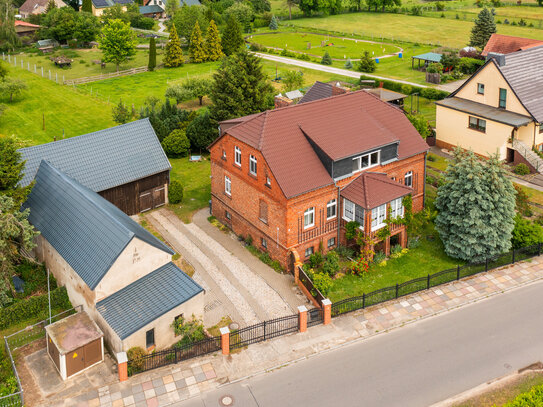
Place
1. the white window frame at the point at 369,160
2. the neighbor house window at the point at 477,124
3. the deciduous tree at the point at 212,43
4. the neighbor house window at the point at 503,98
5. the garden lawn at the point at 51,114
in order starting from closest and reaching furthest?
the white window frame at the point at 369,160
the neighbor house window at the point at 503,98
the neighbor house window at the point at 477,124
the garden lawn at the point at 51,114
the deciduous tree at the point at 212,43

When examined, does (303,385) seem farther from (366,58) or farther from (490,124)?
(366,58)

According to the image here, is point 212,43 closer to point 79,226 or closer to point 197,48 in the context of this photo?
point 197,48

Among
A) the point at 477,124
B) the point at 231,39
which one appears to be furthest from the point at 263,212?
the point at 231,39

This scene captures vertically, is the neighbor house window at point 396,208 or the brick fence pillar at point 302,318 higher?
the neighbor house window at point 396,208

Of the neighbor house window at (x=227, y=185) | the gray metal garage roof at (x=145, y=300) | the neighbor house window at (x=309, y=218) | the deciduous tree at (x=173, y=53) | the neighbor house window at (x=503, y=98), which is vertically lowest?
the gray metal garage roof at (x=145, y=300)

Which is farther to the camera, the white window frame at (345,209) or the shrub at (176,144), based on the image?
the shrub at (176,144)

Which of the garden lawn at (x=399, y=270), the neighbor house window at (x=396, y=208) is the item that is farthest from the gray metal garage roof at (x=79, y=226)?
the neighbor house window at (x=396, y=208)

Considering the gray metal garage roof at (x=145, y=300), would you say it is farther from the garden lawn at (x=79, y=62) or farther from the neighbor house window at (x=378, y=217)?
the garden lawn at (x=79, y=62)

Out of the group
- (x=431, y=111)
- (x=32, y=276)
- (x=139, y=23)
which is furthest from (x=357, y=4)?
(x=32, y=276)
